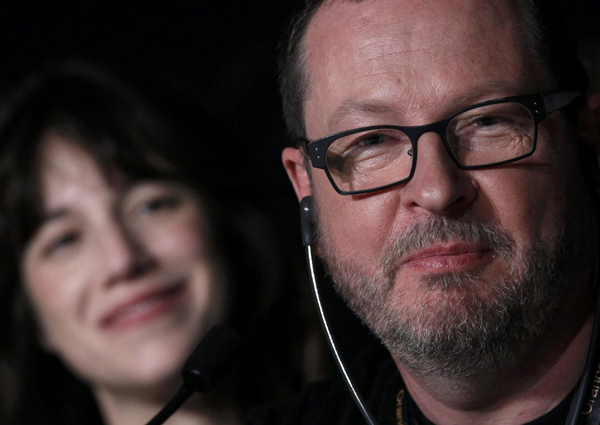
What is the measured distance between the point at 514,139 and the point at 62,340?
1.64 metres

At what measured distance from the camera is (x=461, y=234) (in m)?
1.27

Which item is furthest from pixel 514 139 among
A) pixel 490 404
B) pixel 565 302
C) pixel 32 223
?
pixel 32 223

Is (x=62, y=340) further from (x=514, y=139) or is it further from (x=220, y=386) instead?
(x=514, y=139)

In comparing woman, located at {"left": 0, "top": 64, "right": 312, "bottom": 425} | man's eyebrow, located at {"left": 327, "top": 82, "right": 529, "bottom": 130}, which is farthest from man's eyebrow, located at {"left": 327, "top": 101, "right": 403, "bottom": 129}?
woman, located at {"left": 0, "top": 64, "right": 312, "bottom": 425}

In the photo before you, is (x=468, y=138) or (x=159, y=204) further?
(x=159, y=204)

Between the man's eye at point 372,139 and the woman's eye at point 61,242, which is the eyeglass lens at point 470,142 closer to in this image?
the man's eye at point 372,139

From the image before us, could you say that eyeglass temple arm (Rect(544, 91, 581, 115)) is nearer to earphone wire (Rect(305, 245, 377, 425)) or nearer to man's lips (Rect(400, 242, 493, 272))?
man's lips (Rect(400, 242, 493, 272))

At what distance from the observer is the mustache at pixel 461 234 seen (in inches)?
49.9

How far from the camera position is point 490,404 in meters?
1.42

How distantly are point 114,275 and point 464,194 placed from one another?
4.22 feet

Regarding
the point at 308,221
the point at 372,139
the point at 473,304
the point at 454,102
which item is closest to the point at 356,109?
the point at 372,139

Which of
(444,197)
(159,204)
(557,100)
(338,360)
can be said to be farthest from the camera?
(159,204)

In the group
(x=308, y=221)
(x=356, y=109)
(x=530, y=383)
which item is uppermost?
(x=356, y=109)

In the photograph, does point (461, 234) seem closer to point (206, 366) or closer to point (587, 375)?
point (587, 375)
